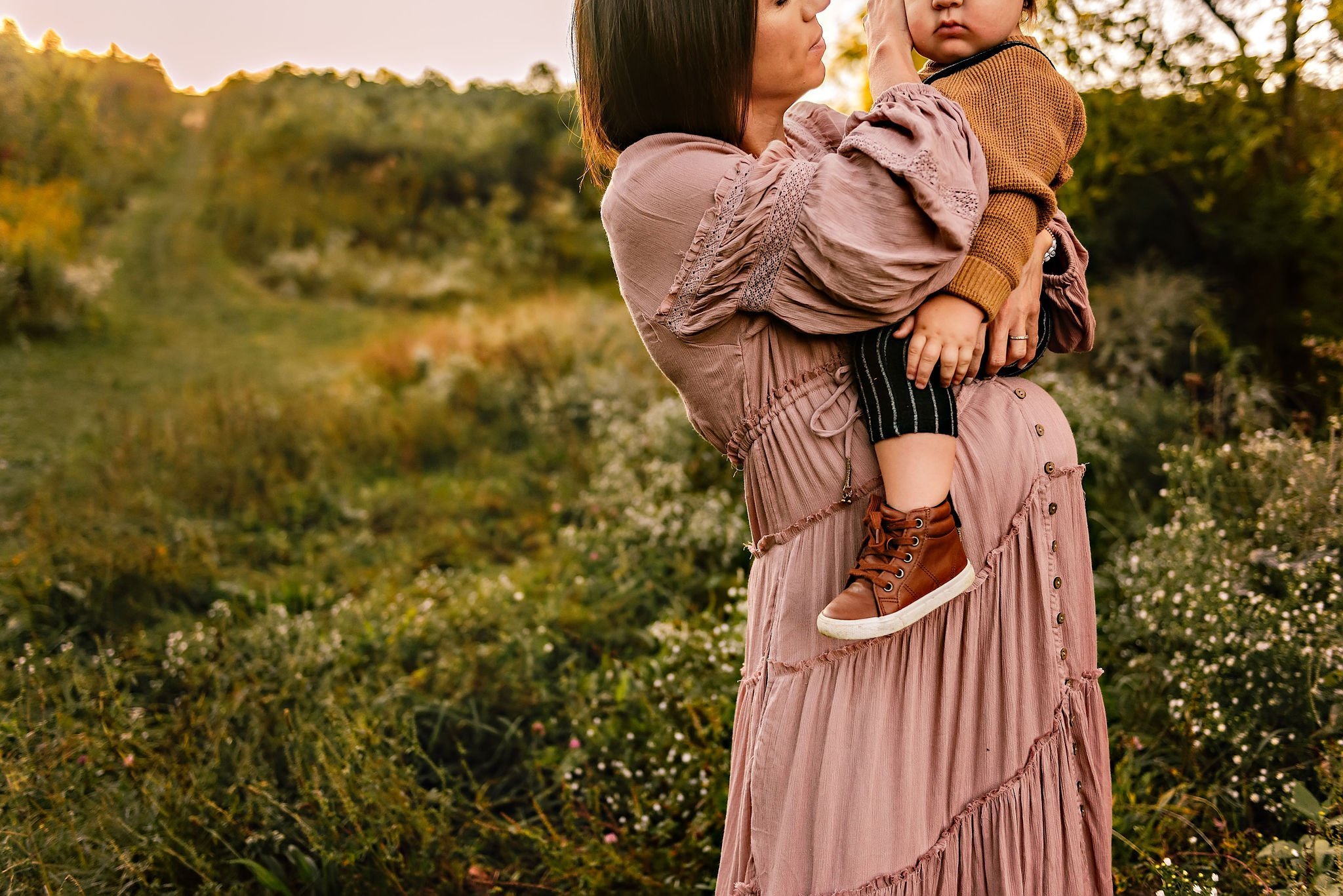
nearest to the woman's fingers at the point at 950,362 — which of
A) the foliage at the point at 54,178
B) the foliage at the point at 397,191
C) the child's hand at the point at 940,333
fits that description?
the child's hand at the point at 940,333

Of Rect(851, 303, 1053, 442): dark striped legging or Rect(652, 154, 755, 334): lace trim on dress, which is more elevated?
Rect(652, 154, 755, 334): lace trim on dress

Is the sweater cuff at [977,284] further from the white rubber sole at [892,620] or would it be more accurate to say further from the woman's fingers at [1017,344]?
the white rubber sole at [892,620]

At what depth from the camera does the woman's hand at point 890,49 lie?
1585 millimetres

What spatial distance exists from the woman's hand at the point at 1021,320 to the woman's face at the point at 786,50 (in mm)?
482

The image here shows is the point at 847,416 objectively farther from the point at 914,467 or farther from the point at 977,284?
the point at 977,284

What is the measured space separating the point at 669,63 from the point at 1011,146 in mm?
553

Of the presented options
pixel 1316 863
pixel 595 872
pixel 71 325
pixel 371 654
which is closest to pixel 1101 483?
pixel 1316 863

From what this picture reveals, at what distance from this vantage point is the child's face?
154 centimetres

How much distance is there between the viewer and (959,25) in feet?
5.14

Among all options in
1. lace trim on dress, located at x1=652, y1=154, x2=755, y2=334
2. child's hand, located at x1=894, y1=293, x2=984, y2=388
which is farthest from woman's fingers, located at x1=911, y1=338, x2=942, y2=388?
lace trim on dress, located at x1=652, y1=154, x2=755, y2=334

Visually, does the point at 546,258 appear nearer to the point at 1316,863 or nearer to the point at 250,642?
the point at 250,642

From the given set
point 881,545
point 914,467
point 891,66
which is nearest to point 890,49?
point 891,66

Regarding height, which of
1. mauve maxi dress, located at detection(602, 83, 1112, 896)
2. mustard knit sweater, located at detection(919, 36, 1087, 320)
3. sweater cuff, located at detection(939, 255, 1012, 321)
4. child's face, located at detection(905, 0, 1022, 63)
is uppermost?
child's face, located at detection(905, 0, 1022, 63)

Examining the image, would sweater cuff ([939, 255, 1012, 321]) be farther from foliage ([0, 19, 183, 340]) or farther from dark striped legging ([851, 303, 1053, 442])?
foliage ([0, 19, 183, 340])
